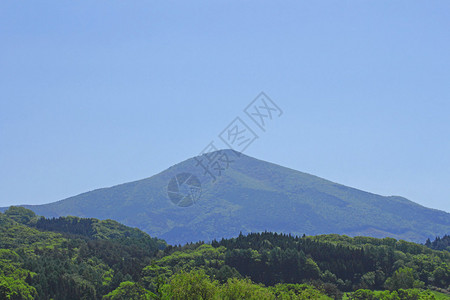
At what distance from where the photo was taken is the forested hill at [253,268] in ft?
353

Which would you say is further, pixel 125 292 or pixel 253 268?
pixel 253 268

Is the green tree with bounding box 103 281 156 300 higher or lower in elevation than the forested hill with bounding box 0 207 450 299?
lower

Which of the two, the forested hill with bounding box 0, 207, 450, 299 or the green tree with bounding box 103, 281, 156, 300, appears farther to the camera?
the forested hill with bounding box 0, 207, 450, 299

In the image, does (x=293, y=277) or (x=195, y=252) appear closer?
(x=293, y=277)

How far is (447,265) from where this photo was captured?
401ft

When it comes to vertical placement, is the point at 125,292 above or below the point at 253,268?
below

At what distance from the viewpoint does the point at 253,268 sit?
125000 millimetres

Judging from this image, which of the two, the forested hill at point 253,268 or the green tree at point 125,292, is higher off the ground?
the forested hill at point 253,268

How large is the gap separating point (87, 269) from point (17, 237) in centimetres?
4426

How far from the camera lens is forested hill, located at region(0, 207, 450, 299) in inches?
4237

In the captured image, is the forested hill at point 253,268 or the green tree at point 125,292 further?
the forested hill at point 253,268

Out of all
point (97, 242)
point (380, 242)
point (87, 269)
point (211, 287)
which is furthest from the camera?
point (97, 242)

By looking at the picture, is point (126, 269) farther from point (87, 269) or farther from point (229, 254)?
point (229, 254)

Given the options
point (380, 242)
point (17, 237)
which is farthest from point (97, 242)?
point (380, 242)
